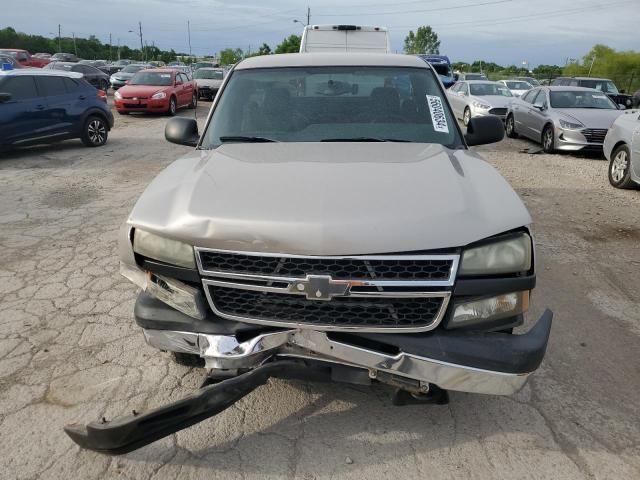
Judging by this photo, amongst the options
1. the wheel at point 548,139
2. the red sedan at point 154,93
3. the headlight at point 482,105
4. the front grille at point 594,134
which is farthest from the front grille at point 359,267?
the red sedan at point 154,93

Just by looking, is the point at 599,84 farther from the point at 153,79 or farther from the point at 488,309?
the point at 488,309

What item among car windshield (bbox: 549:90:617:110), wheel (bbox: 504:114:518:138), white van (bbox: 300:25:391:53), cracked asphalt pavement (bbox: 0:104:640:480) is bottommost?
cracked asphalt pavement (bbox: 0:104:640:480)

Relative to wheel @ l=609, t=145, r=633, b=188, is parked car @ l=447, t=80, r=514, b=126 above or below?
above

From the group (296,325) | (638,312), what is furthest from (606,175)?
(296,325)

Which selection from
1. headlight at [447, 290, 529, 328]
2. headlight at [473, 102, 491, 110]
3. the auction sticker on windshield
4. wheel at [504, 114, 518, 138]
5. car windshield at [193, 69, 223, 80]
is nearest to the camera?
headlight at [447, 290, 529, 328]

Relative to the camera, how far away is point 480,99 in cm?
1528

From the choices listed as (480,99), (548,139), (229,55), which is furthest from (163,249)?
(229,55)

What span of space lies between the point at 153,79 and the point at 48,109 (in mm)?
8019

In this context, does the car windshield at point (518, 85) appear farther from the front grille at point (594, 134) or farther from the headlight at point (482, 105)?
the front grille at point (594, 134)

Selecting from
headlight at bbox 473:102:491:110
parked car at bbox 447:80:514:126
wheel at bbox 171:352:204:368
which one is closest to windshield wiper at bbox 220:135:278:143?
wheel at bbox 171:352:204:368

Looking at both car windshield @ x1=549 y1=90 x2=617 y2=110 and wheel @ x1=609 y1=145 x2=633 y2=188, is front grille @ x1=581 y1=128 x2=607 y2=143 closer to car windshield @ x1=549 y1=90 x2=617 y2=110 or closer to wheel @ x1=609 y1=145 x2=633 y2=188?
car windshield @ x1=549 y1=90 x2=617 y2=110

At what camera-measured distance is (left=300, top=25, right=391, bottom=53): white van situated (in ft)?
32.6

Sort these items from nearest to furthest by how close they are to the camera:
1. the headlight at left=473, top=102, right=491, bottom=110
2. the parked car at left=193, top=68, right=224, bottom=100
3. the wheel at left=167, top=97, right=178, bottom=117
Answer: the headlight at left=473, top=102, right=491, bottom=110 < the wheel at left=167, top=97, right=178, bottom=117 < the parked car at left=193, top=68, right=224, bottom=100

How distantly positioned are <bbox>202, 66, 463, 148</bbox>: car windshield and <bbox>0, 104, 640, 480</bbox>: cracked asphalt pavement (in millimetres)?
1620
